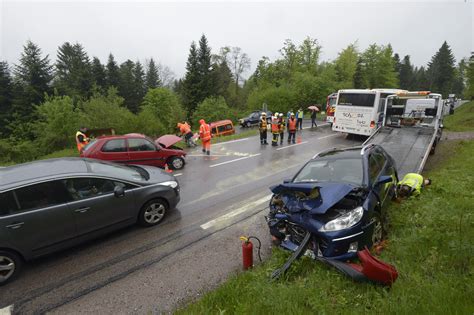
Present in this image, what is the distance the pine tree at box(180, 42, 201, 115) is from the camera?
129ft

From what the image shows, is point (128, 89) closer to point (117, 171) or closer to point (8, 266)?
point (117, 171)

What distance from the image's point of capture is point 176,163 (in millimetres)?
10188

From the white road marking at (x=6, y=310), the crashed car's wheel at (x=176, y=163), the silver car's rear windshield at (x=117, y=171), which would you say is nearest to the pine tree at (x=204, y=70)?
the crashed car's wheel at (x=176, y=163)

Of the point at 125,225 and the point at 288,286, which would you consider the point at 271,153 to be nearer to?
the point at 125,225

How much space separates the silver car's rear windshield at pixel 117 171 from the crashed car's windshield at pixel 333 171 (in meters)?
3.45

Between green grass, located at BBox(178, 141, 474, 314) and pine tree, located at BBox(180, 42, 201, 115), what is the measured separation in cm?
3709

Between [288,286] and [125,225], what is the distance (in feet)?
11.6

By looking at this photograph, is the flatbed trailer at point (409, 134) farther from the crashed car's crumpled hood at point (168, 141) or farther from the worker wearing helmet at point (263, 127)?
the crashed car's crumpled hood at point (168, 141)

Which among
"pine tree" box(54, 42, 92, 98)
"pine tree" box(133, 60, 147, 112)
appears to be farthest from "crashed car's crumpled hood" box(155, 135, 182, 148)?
"pine tree" box(133, 60, 147, 112)

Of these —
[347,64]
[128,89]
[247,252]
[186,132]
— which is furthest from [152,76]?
[247,252]

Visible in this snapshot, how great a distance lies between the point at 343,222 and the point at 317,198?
1.69 ft

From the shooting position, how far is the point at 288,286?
3.45 meters

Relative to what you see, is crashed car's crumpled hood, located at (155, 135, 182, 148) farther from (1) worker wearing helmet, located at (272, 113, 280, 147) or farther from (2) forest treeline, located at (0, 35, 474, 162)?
(2) forest treeline, located at (0, 35, 474, 162)

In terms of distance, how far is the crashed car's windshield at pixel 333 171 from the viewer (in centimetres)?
493
